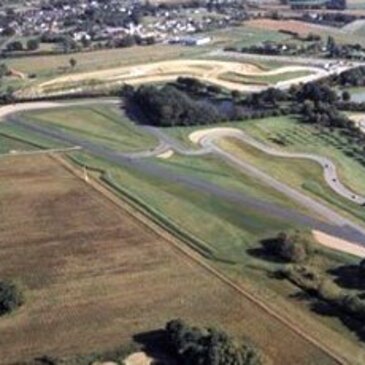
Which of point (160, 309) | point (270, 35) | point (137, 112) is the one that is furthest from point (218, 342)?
point (270, 35)

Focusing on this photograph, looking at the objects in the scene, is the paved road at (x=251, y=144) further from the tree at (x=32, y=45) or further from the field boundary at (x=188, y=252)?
the tree at (x=32, y=45)

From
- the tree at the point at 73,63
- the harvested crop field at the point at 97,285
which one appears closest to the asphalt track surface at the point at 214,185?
the harvested crop field at the point at 97,285

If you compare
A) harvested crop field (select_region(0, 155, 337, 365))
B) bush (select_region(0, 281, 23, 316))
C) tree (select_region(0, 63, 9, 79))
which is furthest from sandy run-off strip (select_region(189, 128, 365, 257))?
tree (select_region(0, 63, 9, 79))

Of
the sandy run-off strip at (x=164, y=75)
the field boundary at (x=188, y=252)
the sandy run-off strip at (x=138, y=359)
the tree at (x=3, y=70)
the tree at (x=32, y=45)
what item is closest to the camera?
the sandy run-off strip at (x=138, y=359)

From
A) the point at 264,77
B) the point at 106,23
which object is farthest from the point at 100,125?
the point at 106,23

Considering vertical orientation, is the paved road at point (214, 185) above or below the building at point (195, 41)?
below

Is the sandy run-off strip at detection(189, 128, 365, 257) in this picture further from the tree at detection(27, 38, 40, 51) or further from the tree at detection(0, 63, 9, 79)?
the tree at detection(27, 38, 40, 51)

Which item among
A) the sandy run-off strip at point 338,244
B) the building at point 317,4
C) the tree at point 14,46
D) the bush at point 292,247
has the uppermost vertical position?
the tree at point 14,46
